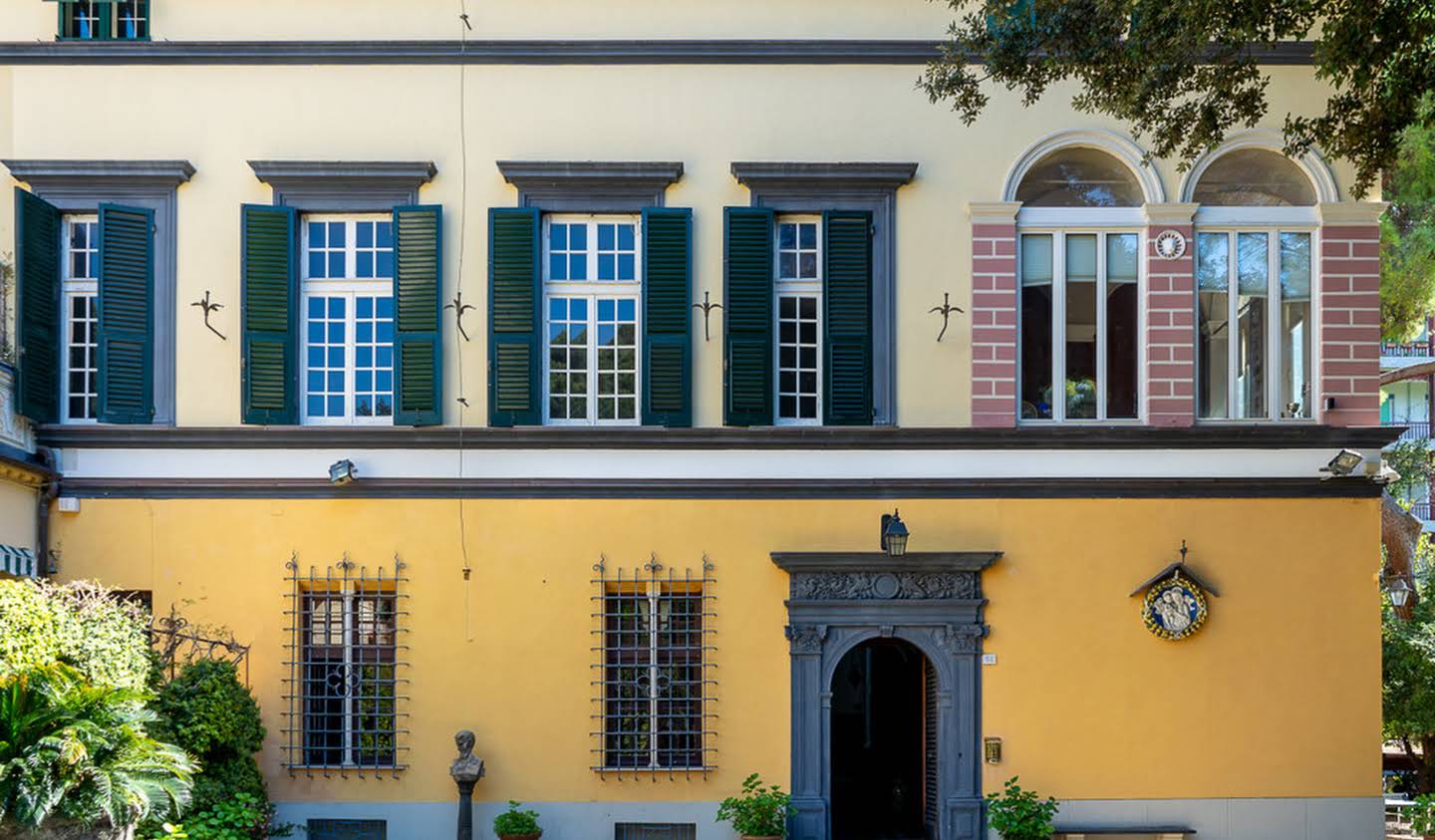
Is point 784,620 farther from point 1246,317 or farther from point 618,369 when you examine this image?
point 1246,317

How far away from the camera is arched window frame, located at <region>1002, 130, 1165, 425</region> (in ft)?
41.7

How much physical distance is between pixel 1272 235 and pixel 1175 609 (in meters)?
3.49

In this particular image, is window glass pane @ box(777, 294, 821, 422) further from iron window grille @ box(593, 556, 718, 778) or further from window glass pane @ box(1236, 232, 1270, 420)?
window glass pane @ box(1236, 232, 1270, 420)

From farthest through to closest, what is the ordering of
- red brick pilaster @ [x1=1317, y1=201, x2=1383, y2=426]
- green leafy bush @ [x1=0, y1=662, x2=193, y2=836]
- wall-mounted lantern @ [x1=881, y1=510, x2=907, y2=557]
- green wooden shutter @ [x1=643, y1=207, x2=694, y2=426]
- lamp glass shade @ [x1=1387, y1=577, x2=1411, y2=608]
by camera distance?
lamp glass shade @ [x1=1387, y1=577, x2=1411, y2=608], red brick pilaster @ [x1=1317, y1=201, x2=1383, y2=426], green wooden shutter @ [x1=643, y1=207, x2=694, y2=426], wall-mounted lantern @ [x1=881, y1=510, x2=907, y2=557], green leafy bush @ [x1=0, y1=662, x2=193, y2=836]

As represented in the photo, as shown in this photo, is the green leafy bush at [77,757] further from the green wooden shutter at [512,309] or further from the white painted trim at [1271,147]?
the white painted trim at [1271,147]

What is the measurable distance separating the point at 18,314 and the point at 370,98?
11.8 ft

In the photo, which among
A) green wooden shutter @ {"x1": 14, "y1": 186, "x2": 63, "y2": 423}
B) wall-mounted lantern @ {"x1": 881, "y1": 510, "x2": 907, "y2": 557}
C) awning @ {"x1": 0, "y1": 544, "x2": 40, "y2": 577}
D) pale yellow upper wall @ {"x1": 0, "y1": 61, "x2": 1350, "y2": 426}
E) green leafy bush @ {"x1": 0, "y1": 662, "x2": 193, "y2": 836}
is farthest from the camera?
pale yellow upper wall @ {"x1": 0, "y1": 61, "x2": 1350, "y2": 426}

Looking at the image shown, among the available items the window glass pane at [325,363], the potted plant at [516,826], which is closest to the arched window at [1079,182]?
the window glass pane at [325,363]

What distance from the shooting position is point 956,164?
41.8 feet

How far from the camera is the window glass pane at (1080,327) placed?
12.8 metres

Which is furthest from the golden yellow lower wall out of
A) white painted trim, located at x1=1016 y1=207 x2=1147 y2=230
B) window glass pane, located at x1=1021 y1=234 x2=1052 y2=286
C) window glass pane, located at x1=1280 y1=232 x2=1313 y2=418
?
white painted trim, located at x1=1016 y1=207 x2=1147 y2=230

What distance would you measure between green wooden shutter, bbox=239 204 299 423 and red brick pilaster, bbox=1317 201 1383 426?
9.24 m

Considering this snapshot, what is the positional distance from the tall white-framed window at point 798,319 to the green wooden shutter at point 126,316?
564cm

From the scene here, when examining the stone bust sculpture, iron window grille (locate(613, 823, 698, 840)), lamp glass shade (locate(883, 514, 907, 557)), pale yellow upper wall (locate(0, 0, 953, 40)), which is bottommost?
iron window grille (locate(613, 823, 698, 840))
